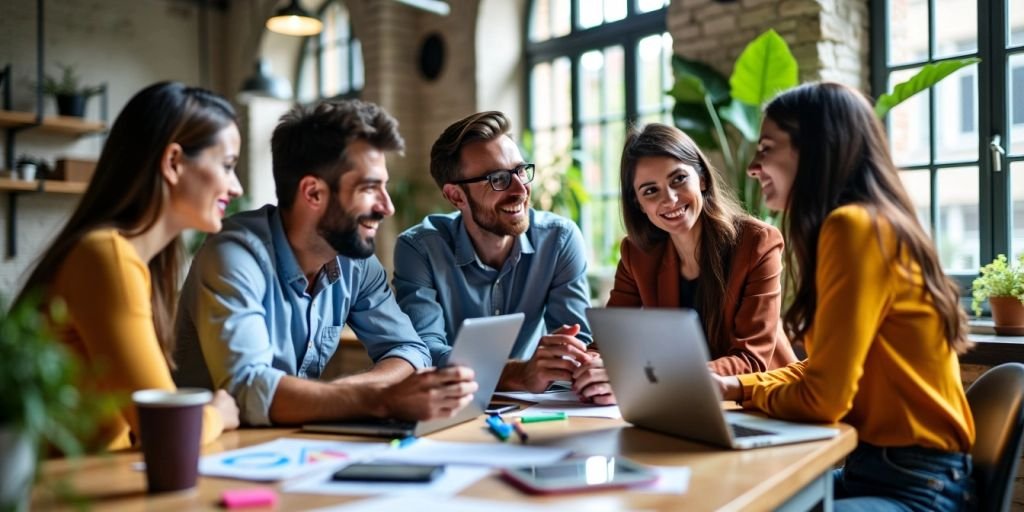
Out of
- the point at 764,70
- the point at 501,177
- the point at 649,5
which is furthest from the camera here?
the point at 649,5

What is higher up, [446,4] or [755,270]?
[446,4]

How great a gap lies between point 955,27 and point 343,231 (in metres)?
3.19

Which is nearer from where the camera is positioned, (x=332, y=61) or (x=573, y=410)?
(x=573, y=410)

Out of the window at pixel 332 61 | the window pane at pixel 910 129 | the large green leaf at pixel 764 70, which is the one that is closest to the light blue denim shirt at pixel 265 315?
the large green leaf at pixel 764 70

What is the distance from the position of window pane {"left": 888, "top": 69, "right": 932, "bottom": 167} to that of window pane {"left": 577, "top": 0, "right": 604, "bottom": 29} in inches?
81.9

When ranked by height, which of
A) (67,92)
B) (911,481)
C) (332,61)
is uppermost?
(332,61)

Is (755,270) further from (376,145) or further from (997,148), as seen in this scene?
(997,148)

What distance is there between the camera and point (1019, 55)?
362 centimetres

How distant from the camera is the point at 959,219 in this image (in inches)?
150

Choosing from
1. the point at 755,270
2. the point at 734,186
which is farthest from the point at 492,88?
the point at 755,270

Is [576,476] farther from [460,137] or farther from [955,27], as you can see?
[955,27]

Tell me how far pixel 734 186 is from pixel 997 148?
1.09 metres

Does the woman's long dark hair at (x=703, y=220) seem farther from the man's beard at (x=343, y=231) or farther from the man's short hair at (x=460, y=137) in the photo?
the man's beard at (x=343, y=231)

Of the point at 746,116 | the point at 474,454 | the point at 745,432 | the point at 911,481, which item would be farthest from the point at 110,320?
the point at 746,116
